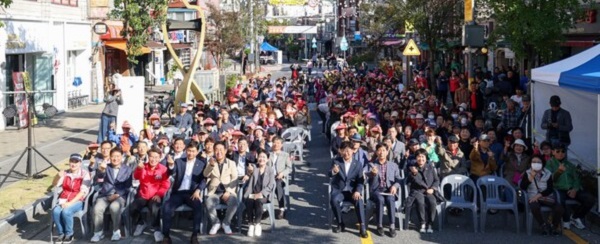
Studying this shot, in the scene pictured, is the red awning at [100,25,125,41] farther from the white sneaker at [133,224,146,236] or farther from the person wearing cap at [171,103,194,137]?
the white sneaker at [133,224,146,236]

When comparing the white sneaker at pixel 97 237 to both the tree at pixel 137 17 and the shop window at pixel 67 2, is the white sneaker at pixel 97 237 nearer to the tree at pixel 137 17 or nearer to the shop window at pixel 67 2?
the tree at pixel 137 17

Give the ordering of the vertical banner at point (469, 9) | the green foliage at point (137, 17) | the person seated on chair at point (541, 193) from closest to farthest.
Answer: the person seated on chair at point (541, 193)
the vertical banner at point (469, 9)
the green foliage at point (137, 17)

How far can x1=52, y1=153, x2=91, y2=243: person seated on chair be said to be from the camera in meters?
10.1

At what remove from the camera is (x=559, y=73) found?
11.9 metres

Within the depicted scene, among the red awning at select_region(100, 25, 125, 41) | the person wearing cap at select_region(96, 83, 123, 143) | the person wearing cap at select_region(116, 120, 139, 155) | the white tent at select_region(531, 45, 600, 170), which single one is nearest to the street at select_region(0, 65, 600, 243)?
the person wearing cap at select_region(116, 120, 139, 155)

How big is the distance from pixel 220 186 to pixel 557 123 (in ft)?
19.6

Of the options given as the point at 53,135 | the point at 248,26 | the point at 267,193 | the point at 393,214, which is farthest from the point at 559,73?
the point at 248,26

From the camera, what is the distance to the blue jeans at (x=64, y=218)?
1006 centimetres

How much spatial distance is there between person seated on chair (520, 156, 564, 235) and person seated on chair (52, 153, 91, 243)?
619 cm

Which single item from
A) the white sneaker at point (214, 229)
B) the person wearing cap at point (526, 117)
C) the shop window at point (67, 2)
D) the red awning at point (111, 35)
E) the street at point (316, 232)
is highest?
the shop window at point (67, 2)

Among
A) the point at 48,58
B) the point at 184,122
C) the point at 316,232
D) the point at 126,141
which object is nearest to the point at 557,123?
the point at 316,232

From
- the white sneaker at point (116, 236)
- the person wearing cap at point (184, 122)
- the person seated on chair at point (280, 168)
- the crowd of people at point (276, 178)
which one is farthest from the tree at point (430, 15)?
the white sneaker at point (116, 236)

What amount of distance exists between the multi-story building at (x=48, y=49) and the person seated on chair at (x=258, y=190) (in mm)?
13699

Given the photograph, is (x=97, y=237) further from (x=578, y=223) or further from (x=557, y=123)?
(x=557, y=123)
